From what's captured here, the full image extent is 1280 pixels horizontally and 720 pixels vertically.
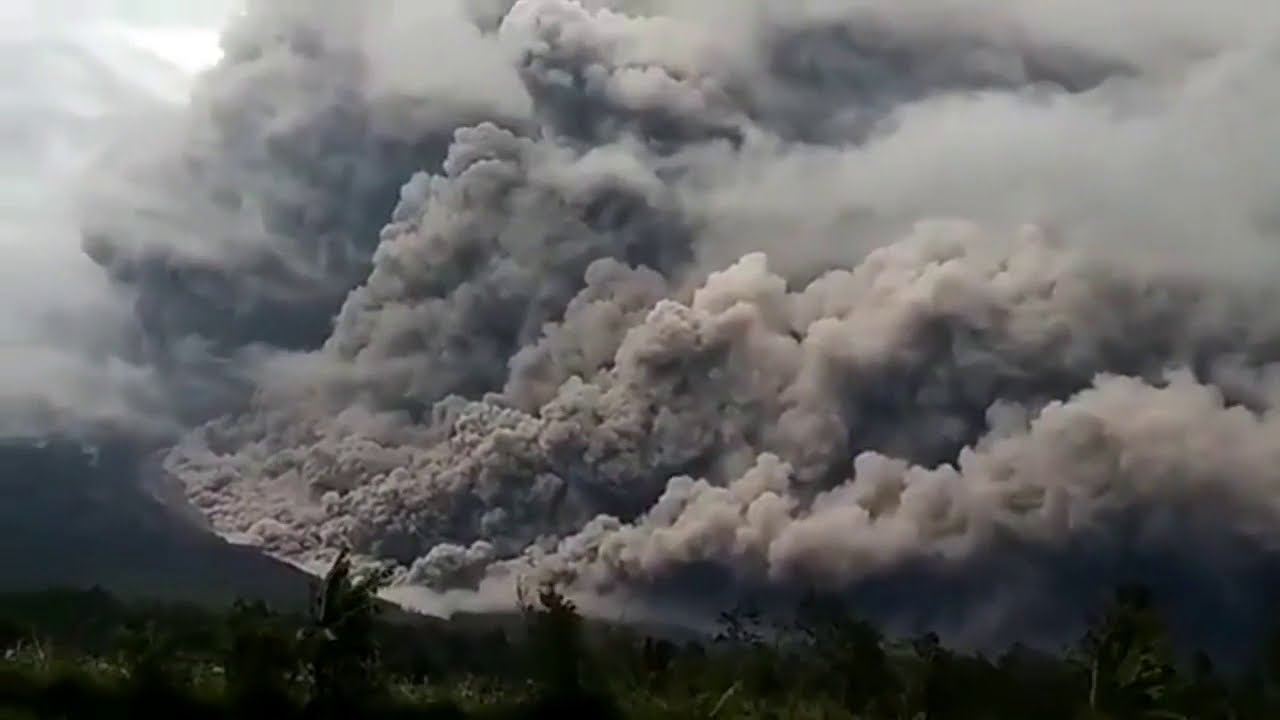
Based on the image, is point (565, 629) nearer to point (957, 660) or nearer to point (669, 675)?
point (669, 675)

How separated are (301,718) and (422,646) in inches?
2328

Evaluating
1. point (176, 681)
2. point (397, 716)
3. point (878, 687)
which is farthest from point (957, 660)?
point (176, 681)

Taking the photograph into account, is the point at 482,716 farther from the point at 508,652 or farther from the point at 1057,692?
the point at 508,652

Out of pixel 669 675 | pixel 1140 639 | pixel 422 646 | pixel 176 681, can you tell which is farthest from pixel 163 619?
pixel 1140 639

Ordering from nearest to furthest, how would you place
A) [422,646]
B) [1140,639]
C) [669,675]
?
1. [1140,639]
2. [669,675]
3. [422,646]

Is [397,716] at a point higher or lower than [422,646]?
lower

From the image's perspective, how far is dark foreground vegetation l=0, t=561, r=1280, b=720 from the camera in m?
57.8

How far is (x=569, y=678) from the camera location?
60.2m

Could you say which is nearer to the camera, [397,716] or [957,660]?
[397,716]

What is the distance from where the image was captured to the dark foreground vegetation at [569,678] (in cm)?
5778

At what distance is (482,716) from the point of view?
188 ft

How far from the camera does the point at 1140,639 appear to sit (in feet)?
234

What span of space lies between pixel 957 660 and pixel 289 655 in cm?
4201

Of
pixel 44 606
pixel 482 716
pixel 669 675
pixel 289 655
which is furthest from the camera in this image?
pixel 44 606
